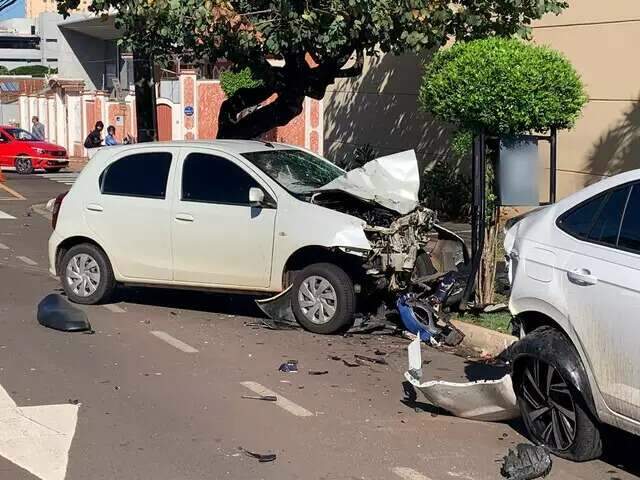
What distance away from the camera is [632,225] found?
5449 mm

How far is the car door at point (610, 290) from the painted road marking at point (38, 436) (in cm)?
305

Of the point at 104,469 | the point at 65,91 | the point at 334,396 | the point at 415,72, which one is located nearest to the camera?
the point at 104,469

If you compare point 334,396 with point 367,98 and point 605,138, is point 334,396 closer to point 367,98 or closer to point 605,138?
point 605,138

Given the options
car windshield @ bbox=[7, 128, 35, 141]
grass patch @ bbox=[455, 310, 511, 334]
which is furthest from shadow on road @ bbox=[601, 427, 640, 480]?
car windshield @ bbox=[7, 128, 35, 141]

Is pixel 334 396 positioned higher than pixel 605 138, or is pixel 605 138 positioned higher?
pixel 605 138

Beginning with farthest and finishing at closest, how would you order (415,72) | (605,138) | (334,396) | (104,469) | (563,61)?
1. (415,72)
2. (605,138)
3. (563,61)
4. (334,396)
5. (104,469)

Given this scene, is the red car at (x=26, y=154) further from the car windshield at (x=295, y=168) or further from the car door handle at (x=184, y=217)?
the car door handle at (x=184, y=217)

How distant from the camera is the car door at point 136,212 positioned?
993 centimetres

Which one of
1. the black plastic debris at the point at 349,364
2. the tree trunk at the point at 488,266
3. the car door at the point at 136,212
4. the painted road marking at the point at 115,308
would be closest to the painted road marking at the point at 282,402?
the black plastic debris at the point at 349,364

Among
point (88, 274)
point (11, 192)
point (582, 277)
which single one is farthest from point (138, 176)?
point (11, 192)

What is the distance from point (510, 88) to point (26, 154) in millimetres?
26530

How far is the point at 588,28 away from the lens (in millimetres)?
14008

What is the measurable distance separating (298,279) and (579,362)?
395 centimetres

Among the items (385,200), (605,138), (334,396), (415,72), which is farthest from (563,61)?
(415,72)
